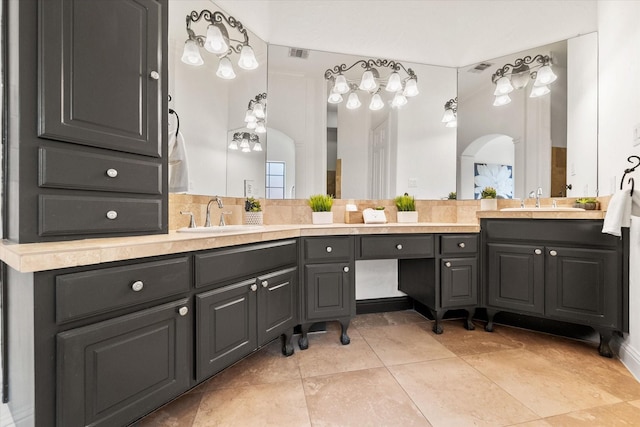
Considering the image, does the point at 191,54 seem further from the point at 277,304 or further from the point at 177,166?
the point at 277,304

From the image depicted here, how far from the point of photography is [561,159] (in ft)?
7.86

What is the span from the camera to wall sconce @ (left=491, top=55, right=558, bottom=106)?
2455 millimetres

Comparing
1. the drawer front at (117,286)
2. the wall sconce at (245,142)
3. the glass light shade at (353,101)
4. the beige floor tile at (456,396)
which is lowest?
the beige floor tile at (456,396)

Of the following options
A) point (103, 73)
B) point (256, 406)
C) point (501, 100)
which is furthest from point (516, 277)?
point (103, 73)

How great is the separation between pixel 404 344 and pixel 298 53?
247 centimetres

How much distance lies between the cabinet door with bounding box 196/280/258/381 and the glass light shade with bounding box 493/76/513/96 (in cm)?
271

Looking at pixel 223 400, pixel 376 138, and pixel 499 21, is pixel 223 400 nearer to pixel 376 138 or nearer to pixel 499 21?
pixel 376 138

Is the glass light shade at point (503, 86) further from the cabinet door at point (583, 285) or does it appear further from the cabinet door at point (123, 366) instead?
the cabinet door at point (123, 366)

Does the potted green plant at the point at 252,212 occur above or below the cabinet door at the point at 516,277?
above

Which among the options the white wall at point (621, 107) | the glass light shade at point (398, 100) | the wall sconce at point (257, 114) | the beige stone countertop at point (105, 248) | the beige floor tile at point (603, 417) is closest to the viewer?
the beige stone countertop at point (105, 248)

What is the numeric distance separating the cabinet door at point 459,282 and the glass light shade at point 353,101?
1522 millimetres

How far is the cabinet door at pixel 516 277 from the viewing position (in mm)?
2027

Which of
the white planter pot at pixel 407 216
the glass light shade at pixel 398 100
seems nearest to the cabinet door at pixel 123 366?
the white planter pot at pixel 407 216

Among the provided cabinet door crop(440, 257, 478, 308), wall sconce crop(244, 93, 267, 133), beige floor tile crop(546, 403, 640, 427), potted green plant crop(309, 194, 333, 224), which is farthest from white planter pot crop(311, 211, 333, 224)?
beige floor tile crop(546, 403, 640, 427)
